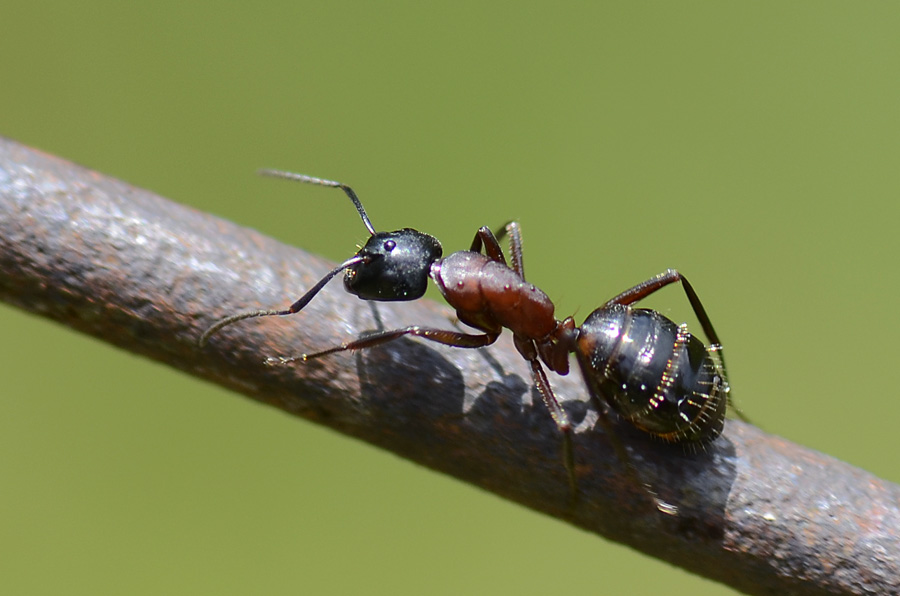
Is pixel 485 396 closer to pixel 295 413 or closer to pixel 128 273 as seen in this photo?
pixel 295 413

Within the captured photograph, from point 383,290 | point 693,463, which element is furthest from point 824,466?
point 383,290

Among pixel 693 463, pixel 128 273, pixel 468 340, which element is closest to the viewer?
pixel 128 273

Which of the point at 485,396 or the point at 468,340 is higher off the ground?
the point at 468,340

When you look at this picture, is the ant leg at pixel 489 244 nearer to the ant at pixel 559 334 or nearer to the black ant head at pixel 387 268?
the ant at pixel 559 334

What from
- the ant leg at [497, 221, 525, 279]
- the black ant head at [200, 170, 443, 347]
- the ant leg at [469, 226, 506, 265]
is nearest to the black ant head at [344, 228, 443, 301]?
the black ant head at [200, 170, 443, 347]

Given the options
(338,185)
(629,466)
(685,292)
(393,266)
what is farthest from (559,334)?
(338,185)

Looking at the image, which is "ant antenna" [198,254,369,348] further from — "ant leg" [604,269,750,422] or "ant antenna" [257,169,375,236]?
"ant leg" [604,269,750,422]

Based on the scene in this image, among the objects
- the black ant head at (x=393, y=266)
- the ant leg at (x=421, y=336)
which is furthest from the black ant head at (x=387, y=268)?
the ant leg at (x=421, y=336)
